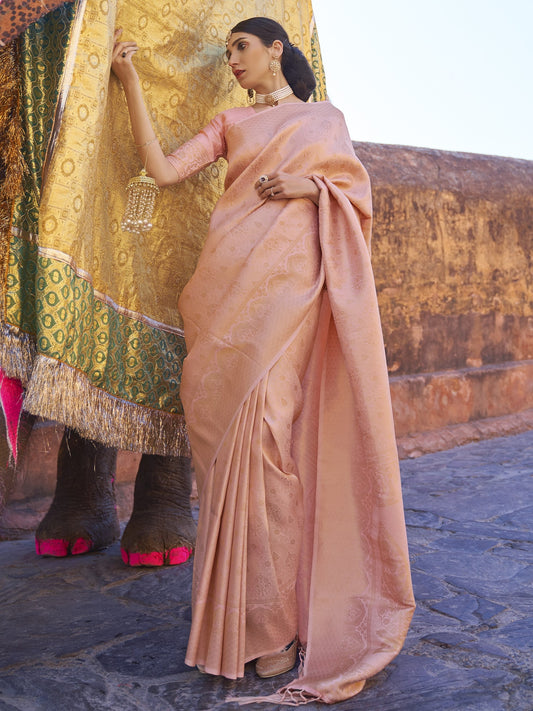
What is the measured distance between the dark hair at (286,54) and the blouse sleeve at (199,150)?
10.4 inches

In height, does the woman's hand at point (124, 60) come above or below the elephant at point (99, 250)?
above

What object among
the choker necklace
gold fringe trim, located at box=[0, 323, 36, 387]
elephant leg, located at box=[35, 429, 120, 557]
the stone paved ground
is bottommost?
the stone paved ground

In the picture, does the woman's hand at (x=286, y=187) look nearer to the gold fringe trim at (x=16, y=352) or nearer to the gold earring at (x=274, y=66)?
the gold earring at (x=274, y=66)

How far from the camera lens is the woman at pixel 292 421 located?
1.73m

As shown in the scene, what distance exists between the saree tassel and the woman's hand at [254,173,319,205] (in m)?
0.37

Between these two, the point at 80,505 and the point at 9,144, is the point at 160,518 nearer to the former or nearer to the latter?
the point at 80,505

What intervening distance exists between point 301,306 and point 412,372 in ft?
11.2

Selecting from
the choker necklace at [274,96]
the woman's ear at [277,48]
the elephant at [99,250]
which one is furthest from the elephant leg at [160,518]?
the woman's ear at [277,48]

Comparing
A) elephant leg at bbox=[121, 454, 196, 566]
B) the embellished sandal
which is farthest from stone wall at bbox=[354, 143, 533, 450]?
the embellished sandal

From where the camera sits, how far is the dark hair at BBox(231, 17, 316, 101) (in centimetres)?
219

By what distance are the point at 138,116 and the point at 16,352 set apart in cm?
80


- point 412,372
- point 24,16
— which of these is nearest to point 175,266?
point 24,16

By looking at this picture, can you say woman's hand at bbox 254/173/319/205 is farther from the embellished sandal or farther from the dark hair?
the embellished sandal

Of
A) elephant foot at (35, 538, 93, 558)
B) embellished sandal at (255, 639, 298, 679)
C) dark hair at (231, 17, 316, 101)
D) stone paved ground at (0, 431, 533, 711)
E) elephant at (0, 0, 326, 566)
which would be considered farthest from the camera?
elephant foot at (35, 538, 93, 558)
